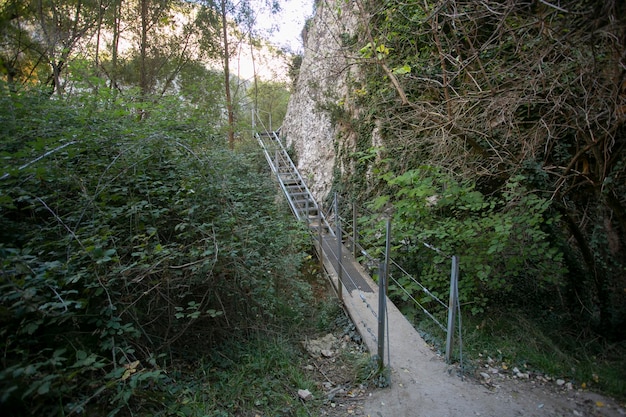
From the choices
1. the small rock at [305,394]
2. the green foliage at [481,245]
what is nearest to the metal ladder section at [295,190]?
the green foliage at [481,245]

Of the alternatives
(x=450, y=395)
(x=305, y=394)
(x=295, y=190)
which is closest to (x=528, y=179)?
(x=450, y=395)

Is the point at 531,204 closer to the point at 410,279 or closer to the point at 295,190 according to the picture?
the point at 410,279

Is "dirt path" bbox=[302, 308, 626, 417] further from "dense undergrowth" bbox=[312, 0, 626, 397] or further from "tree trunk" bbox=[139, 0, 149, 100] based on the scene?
"tree trunk" bbox=[139, 0, 149, 100]

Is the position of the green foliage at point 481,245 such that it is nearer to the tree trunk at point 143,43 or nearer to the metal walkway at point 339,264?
the metal walkway at point 339,264

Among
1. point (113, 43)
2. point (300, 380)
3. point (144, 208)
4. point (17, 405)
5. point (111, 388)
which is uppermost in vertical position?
point (113, 43)

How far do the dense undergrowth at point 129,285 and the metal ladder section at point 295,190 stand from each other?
3.31 meters

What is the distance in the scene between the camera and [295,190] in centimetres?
938

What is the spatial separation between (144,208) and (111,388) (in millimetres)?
1619

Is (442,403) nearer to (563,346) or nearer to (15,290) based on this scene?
(563,346)

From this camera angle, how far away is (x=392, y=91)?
21.5ft

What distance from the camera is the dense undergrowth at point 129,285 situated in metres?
1.90

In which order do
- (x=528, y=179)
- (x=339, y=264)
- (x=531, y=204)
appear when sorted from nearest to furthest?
(x=531, y=204) < (x=528, y=179) < (x=339, y=264)

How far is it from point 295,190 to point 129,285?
22.9 feet

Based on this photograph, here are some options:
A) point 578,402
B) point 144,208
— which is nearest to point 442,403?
point 578,402
